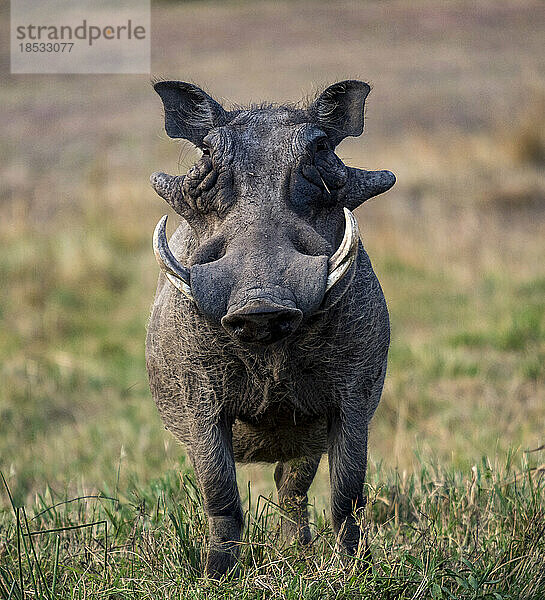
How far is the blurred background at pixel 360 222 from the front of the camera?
6.36 meters

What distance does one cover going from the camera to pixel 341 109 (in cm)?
320

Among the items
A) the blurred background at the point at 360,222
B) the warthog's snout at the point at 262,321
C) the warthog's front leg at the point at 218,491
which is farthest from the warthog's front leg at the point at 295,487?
the warthog's snout at the point at 262,321

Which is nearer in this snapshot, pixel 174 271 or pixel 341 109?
pixel 174 271

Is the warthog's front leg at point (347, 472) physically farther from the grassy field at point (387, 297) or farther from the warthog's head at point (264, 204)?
the warthog's head at point (264, 204)

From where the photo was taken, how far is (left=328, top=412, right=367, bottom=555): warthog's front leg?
2.99m

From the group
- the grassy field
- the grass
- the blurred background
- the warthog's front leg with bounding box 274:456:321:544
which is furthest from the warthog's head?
the warthog's front leg with bounding box 274:456:321:544

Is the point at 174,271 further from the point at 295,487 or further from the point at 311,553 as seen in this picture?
the point at 295,487

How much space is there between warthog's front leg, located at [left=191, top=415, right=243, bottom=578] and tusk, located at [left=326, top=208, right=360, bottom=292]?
672 millimetres

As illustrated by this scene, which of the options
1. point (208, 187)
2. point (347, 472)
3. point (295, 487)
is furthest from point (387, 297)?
point (208, 187)

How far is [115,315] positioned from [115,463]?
12.9 feet

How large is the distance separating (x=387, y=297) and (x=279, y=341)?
22.2ft

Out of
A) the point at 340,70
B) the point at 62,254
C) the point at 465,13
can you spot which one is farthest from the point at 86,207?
the point at 465,13

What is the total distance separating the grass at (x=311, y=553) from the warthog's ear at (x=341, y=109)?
1.18 m

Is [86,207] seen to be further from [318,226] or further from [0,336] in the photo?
[318,226]
